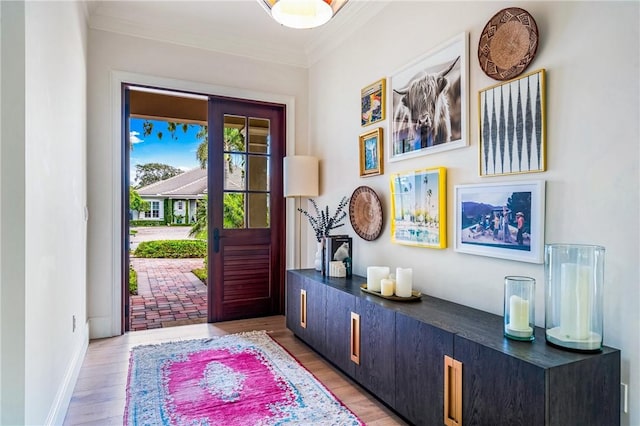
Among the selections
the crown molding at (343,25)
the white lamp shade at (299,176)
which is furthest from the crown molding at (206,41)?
the white lamp shade at (299,176)

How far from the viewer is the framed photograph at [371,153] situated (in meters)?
3.09

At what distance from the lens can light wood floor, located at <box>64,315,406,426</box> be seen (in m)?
2.15

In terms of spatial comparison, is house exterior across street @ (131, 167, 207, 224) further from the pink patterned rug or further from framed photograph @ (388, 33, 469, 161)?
framed photograph @ (388, 33, 469, 161)

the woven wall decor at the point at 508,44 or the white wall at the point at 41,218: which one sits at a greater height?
the woven wall decor at the point at 508,44

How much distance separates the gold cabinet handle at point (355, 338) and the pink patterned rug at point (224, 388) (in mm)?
274

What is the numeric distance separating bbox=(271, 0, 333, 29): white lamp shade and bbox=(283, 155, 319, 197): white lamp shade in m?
1.91

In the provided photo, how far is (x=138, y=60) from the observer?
12.1 feet

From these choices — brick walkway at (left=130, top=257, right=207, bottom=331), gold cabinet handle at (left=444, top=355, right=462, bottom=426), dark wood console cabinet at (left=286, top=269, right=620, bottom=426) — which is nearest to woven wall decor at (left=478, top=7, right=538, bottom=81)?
dark wood console cabinet at (left=286, top=269, right=620, bottom=426)

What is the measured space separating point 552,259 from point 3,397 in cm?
223

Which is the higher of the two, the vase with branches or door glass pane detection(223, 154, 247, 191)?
door glass pane detection(223, 154, 247, 191)

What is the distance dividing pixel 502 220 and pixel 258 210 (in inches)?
109

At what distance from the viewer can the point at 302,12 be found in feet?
6.61

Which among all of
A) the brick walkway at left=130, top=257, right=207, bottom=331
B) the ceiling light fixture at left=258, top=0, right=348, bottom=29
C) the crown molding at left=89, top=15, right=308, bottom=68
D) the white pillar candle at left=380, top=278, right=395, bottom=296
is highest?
the crown molding at left=89, top=15, right=308, bottom=68

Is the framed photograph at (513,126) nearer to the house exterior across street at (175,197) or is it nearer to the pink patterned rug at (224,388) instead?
the pink patterned rug at (224,388)
